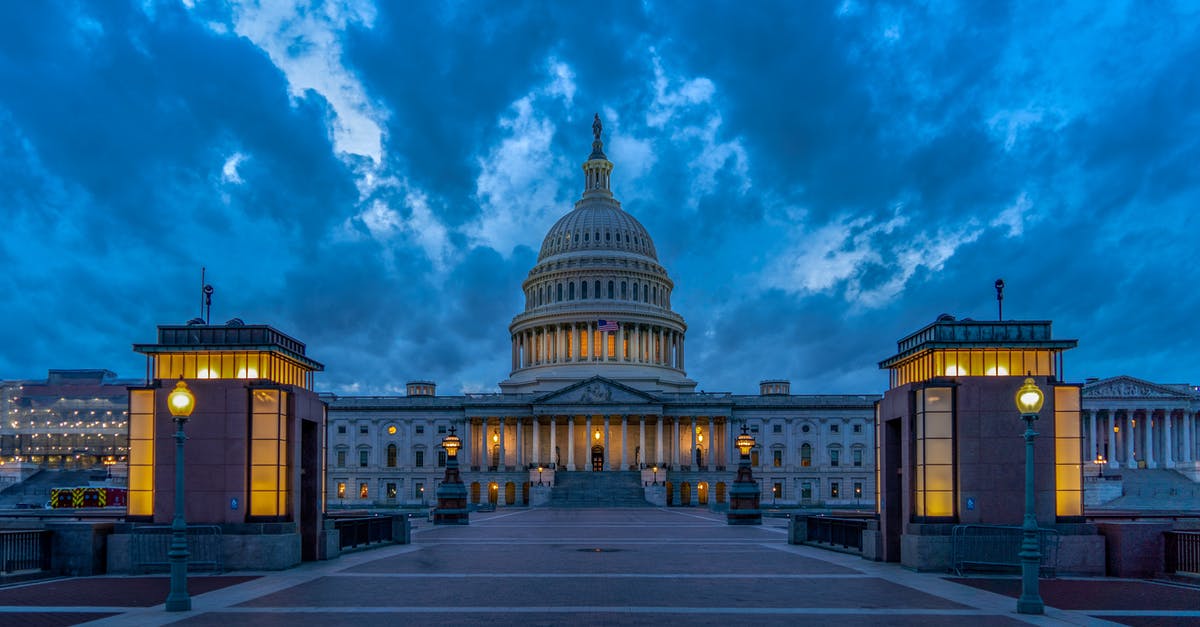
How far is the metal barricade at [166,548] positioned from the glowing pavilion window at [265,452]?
1407mm

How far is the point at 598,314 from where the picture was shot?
138m

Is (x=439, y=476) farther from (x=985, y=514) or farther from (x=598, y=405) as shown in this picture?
(x=985, y=514)

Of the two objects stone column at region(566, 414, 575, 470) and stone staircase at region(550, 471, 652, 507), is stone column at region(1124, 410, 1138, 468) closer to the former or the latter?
stone staircase at region(550, 471, 652, 507)

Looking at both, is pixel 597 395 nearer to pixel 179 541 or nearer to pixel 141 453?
pixel 141 453

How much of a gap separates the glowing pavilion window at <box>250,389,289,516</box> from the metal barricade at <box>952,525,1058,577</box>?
62.5 feet

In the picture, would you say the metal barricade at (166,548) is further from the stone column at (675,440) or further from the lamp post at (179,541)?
the stone column at (675,440)

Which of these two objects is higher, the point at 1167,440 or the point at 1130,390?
the point at 1130,390

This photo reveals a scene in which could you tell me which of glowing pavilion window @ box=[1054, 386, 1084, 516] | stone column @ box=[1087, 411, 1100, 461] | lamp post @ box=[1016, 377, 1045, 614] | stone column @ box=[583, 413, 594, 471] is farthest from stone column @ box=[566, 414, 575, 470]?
lamp post @ box=[1016, 377, 1045, 614]

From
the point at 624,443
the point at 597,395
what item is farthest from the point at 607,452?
the point at 597,395

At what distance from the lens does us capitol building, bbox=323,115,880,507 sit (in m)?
124

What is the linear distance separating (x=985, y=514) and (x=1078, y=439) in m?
3.48

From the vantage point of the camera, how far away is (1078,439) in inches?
1179

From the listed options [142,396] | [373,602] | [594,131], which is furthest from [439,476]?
[373,602]

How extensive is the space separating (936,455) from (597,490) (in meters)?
76.6
